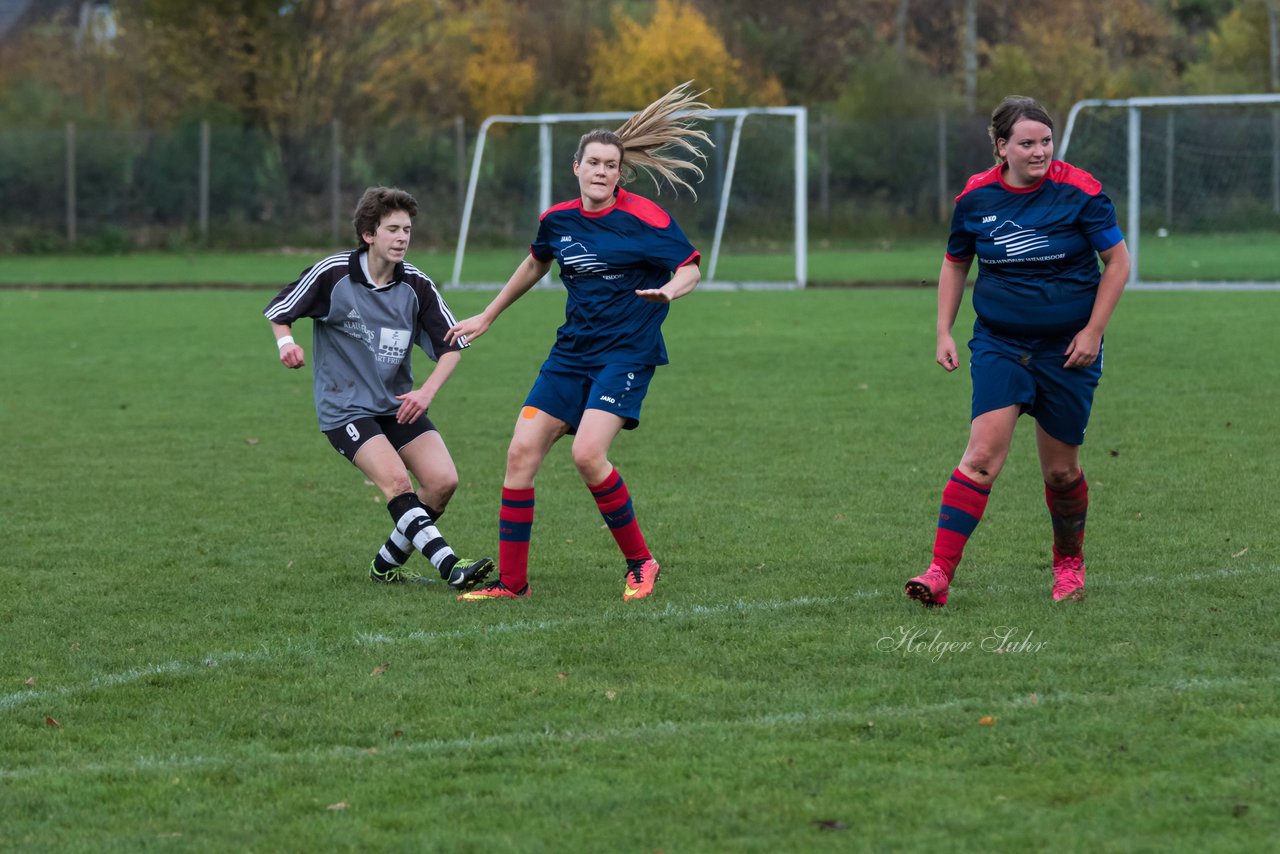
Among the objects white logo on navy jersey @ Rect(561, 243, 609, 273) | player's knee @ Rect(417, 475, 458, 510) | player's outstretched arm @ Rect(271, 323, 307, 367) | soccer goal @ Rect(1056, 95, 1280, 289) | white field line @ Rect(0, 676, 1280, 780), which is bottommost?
white field line @ Rect(0, 676, 1280, 780)

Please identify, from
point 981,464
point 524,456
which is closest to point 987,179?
point 981,464

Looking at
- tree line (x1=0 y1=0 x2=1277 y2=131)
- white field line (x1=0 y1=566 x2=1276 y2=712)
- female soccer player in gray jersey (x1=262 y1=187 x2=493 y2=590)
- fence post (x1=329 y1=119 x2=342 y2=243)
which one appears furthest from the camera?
tree line (x1=0 y1=0 x2=1277 y2=131)

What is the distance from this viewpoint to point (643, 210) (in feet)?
21.9

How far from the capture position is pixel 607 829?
3887 mm

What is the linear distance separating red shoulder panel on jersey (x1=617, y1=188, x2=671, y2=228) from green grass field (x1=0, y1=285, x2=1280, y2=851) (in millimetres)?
1431

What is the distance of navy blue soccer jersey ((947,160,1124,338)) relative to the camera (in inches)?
232

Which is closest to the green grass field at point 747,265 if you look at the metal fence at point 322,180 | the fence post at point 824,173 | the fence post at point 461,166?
the metal fence at point 322,180

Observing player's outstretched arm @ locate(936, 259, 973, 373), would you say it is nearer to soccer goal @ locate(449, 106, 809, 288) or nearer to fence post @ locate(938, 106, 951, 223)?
soccer goal @ locate(449, 106, 809, 288)

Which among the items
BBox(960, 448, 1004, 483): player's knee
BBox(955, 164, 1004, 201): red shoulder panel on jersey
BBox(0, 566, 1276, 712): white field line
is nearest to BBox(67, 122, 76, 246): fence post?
BBox(0, 566, 1276, 712): white field line

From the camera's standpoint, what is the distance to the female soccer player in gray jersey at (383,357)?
6855 mm

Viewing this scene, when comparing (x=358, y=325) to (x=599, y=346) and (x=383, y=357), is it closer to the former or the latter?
(x=383, y=357)

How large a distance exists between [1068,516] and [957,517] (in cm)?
47

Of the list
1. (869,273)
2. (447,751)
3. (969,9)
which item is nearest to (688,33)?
(969,9)

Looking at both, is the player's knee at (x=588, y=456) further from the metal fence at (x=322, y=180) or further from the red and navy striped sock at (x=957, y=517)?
the metal fence at (x=322, y=180)
